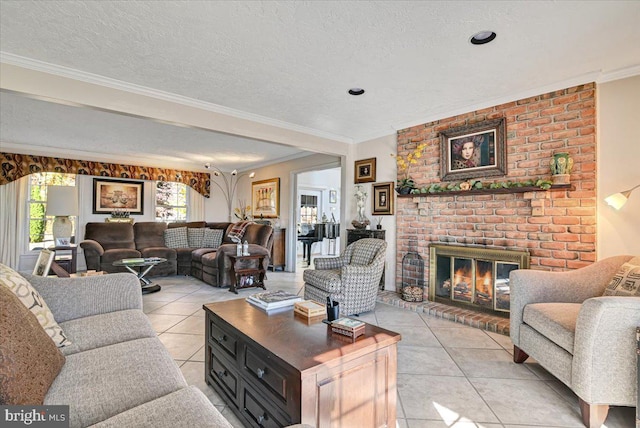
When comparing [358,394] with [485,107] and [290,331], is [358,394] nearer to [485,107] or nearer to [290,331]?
[290,331]

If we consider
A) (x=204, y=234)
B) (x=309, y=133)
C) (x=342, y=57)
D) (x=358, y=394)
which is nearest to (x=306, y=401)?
(x=358, y=394)

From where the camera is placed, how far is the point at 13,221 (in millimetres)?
5336

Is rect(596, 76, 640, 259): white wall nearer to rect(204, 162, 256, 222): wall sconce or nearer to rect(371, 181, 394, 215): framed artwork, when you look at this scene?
rect(371, 181, 394, 215): framed artwork

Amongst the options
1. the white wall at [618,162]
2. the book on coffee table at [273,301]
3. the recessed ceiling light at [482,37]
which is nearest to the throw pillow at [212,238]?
the book on coffee table at [273,301]

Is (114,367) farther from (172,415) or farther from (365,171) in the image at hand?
(365,171)

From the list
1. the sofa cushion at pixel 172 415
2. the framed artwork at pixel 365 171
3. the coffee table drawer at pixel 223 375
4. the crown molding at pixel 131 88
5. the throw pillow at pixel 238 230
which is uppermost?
the crown molding at pixel 131 88

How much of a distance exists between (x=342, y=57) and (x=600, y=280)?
→ 259 centimetres

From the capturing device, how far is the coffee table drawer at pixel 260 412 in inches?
51.4

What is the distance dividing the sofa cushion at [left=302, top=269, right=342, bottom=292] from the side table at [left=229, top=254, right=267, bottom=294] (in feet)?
4.61

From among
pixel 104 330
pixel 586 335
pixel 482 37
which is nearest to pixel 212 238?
pixel 104 330

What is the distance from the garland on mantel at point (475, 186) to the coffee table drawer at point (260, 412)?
2972 millimetres

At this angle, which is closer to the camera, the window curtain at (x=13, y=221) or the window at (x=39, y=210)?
the window curtain at (x=13, y=221)

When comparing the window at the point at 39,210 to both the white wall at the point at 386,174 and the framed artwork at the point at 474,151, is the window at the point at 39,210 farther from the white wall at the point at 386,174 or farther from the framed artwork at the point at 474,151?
the framed artwork at the point at 474,151

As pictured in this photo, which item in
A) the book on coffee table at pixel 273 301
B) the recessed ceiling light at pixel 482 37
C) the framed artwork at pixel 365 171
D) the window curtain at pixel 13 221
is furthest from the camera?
the window curtain at pixel 13 221
